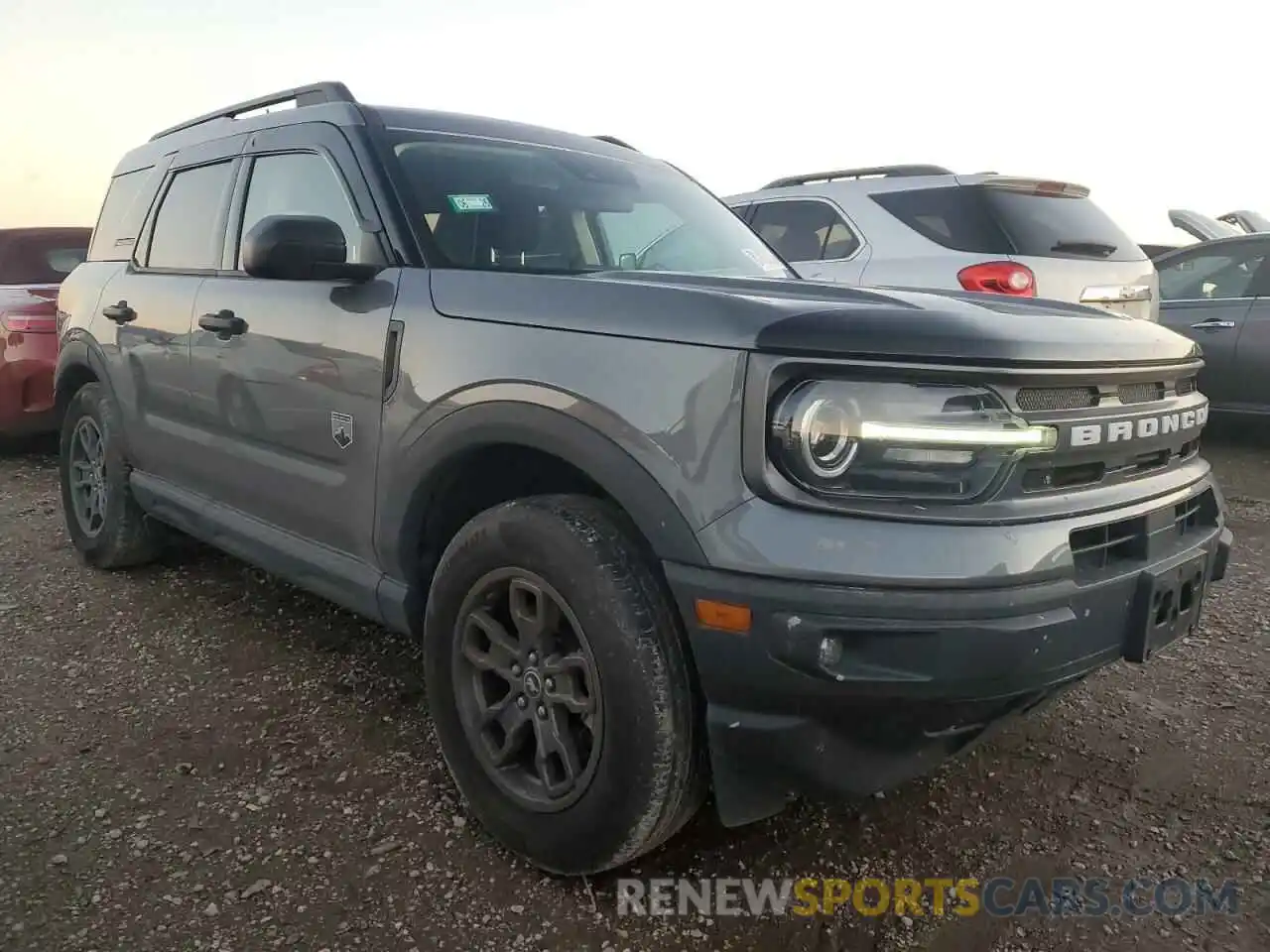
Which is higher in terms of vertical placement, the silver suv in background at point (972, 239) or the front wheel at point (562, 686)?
the silver suv in background at point (972, 239)

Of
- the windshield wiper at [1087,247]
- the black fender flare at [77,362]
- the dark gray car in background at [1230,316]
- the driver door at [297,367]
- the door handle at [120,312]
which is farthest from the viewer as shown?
the dark gray car in background at [1230,316]

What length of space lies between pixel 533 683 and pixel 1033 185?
4552 mm

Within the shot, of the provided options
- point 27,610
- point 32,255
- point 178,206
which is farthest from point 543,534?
point 32,255

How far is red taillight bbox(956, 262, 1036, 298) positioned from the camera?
5.17m

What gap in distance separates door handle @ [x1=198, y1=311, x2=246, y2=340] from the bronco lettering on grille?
244cm

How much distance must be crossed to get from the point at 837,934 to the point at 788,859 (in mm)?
271

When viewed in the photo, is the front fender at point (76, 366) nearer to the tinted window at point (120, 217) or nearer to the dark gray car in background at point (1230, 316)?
the tinted window at point (120, 217)

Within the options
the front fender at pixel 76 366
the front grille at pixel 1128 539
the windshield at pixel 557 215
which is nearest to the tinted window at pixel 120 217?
the front fender at pixel 76 366

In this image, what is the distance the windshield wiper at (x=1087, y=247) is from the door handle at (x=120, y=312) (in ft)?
14.8

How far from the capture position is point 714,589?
72.7 inches

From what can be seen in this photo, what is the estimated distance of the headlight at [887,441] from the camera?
181cm

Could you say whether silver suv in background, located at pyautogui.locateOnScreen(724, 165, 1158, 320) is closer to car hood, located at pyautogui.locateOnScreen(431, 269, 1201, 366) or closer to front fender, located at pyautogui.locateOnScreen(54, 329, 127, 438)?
car hood, located at pyautogui.locateOnScreen(431, 269, 1201, 366)

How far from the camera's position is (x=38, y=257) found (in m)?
7.27

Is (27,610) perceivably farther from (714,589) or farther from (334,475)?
(714,589)
